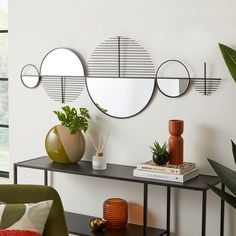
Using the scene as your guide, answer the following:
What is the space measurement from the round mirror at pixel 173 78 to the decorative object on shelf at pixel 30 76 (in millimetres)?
891

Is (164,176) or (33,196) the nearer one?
(33,196)

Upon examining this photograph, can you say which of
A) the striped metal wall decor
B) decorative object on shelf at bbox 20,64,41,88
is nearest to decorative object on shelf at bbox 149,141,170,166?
the striped metal wall decor

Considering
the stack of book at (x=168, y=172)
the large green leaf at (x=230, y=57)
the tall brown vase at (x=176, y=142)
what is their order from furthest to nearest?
the tall brown vase at (x=176, y=142), the stack of book at (x=168, y=172), the large green leaf at (x=230, y=57)

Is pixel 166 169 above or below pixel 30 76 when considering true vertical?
below

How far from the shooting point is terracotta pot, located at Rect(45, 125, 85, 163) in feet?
9.91

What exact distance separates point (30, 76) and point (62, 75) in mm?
255

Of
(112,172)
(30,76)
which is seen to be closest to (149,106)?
(112,172)

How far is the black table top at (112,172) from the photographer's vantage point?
8.52ft

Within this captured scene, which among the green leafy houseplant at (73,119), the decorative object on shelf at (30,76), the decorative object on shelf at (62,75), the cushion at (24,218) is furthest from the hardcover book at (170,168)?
the decorative object on shelf at (30,76)

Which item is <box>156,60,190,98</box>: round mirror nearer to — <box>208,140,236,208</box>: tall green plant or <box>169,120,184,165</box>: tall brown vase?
<box>169,120,184,165</box>: tall brown vase

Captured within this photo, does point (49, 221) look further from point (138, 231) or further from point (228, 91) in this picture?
point (228, 91)

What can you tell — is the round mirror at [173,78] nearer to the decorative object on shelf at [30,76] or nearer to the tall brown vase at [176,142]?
the tall brown vase at [176,142]

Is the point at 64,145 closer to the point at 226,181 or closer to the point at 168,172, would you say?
the point at 168,172

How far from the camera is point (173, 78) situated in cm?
288
